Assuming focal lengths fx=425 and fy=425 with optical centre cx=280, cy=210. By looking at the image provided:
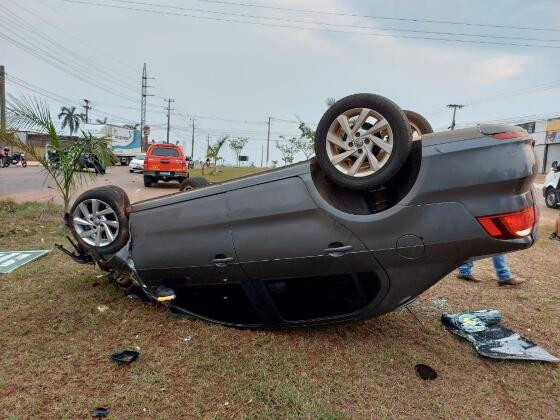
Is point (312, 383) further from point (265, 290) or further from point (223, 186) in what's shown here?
point (223, 186)

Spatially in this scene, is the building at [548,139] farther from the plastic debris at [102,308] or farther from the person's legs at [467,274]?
the plastic debris at [102,308]

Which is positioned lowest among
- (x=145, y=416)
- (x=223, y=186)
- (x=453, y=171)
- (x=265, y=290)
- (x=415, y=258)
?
(x=145, y=416)

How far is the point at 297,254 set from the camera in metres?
2.81

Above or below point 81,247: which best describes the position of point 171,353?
below

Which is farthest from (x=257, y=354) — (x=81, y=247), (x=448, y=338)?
(x=81, y=247)

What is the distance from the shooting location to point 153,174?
1764cm

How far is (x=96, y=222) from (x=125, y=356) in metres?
1.09

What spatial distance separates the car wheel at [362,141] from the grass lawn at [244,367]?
1.26 m

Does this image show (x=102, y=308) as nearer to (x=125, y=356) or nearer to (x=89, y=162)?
(x=125, y=356)

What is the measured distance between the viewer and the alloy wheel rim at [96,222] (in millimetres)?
3334

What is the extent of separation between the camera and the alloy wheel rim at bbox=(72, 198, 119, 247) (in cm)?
333

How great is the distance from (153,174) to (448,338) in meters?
15.9

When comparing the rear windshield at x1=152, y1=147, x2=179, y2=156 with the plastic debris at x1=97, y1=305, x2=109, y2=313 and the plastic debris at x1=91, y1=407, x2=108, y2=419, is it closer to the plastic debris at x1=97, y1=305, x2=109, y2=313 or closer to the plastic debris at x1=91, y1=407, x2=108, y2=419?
the plastic debris at x1=97, y1=305, x2=109, y2=313

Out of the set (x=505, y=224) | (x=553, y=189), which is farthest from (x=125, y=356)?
(x=553, y=189)
